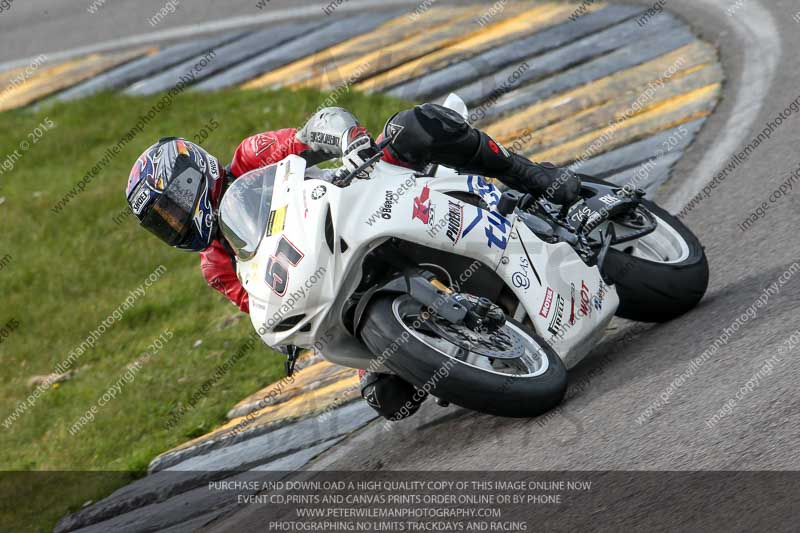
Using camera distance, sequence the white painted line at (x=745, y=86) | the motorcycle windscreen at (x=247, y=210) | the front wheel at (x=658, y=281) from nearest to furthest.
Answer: the motorcycle windscreen at (x=247, y=210), the front wheel at (x=658, y=281), the white painted line at (x=745, y=86)

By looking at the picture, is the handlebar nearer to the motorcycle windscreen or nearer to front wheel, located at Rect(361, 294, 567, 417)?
the motorcycle windscreen

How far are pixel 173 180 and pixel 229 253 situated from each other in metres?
0.54

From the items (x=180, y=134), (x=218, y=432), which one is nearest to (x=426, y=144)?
(x=218, y=432)

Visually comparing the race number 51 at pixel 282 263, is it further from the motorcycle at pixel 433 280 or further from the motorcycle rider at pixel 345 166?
the motorcycle rider at pixel 345 166

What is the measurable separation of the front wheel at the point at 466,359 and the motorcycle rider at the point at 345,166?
705 mm

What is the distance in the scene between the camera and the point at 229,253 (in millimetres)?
5277

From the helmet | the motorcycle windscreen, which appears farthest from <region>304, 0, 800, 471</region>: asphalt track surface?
the helmet

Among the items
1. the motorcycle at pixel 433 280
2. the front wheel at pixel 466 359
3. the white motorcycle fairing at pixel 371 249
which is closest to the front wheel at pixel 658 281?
the motorcycle at pixel 433 280

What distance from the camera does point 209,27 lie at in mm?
12531

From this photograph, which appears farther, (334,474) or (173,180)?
(334,474)

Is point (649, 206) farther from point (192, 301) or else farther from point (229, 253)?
point (192, 301)

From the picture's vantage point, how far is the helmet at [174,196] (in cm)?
486

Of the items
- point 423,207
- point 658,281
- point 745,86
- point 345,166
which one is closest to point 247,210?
point 345,166

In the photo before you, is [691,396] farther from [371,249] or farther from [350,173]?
[350,173]
